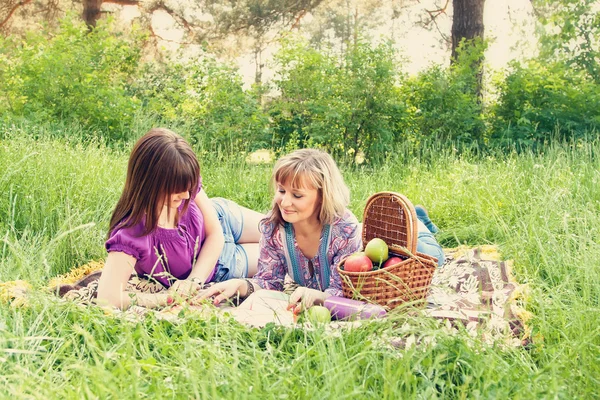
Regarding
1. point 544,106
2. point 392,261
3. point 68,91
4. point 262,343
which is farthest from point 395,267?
point 68,91

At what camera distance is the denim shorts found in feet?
14.5

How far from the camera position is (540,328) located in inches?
124

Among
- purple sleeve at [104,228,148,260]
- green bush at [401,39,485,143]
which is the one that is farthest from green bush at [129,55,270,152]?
purple sleeve at [104,228,148,260]

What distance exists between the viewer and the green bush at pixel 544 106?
30.0ft

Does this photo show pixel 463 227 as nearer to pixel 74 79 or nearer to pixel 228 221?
pixel 228 221

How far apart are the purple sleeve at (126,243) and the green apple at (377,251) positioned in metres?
1.28

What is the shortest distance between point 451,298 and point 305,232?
938 mm

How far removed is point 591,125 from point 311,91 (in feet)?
12.6

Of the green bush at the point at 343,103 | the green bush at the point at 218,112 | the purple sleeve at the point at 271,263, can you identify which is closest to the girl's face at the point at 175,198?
the purple sleeve at the point at 271,263

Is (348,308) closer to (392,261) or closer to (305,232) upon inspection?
(392,261)

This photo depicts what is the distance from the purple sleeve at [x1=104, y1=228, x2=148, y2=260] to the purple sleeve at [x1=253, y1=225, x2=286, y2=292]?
0.73 m

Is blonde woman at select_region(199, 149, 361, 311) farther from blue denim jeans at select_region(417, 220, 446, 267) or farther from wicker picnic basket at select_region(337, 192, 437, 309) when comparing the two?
blue denim jeans at select_region(417, 220, 446, 267)

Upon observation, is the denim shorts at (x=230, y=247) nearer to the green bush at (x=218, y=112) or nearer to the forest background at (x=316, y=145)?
the forest background at (x=316, y=145)

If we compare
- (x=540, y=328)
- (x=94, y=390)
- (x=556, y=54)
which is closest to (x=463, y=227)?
(x=540, y=328)
